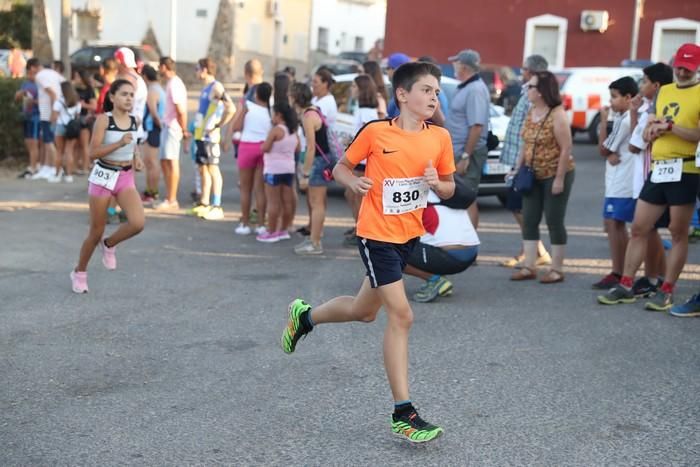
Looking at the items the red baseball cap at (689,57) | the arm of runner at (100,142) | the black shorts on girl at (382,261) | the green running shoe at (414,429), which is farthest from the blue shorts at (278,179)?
the green running shoe at (414,429)

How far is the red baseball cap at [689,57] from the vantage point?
7.32m

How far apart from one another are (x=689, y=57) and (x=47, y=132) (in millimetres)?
10732

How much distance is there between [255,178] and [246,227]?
1.90 feet

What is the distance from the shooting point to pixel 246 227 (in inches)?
452

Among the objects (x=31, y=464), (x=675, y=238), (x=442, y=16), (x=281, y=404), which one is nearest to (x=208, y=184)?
(x=675, y=238)

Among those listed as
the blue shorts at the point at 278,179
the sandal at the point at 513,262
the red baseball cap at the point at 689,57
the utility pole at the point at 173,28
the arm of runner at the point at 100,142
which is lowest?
the sandal at the point at 513,262

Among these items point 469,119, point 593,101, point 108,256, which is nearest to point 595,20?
point 593,101

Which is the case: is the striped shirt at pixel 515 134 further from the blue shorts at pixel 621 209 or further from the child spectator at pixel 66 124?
the child spectator at pixel 66 124

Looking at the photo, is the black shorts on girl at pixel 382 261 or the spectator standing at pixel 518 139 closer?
the black shorts on girl at pixel 382 261

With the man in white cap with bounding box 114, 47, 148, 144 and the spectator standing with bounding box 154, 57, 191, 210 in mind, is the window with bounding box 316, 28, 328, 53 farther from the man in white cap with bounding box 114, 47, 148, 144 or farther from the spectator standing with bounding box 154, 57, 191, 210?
the man in white cap with bounding box 114, 47, 148, 144

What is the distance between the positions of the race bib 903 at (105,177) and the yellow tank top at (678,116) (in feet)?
14.1

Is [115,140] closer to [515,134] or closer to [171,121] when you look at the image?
[515,134]

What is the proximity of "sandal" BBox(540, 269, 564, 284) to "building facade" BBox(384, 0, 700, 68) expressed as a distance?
26.6 metres

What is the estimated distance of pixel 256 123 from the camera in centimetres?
1126
